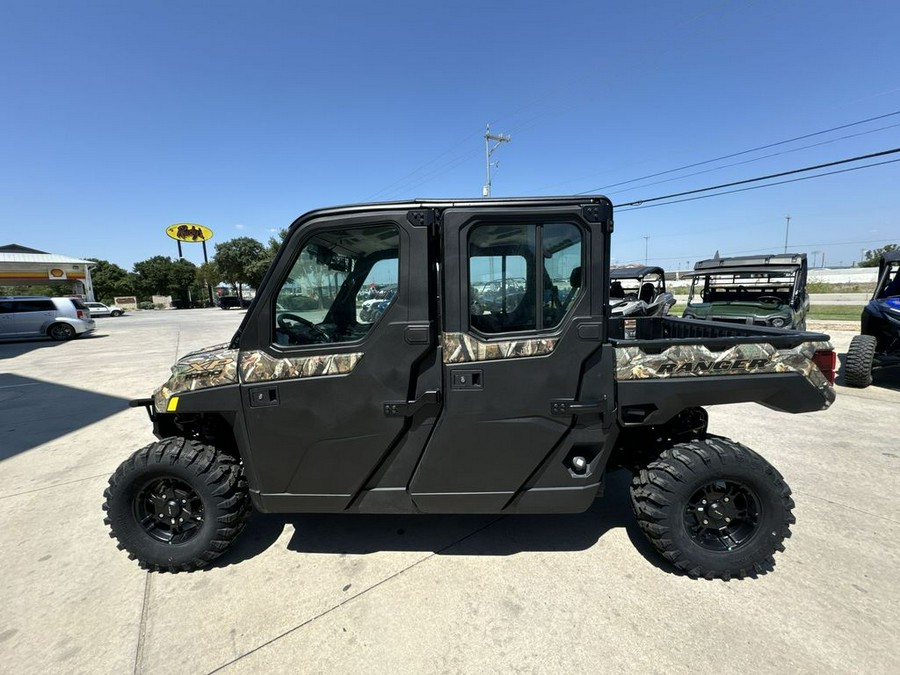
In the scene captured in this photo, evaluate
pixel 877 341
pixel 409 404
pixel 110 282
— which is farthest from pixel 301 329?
pixel 110 282

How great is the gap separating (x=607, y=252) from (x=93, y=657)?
3.43 metres

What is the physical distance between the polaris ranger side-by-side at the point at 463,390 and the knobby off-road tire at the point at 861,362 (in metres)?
5.39

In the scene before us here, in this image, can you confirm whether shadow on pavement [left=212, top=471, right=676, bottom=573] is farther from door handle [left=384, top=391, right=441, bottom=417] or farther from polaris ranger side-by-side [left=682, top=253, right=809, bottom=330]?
polaris ranger side-by-side [left=682, top=253, right=809, bottom=330]

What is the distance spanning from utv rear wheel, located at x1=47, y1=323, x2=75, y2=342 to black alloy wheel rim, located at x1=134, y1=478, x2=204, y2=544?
19.2 m

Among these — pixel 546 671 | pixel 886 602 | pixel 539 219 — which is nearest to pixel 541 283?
pixel 539 219

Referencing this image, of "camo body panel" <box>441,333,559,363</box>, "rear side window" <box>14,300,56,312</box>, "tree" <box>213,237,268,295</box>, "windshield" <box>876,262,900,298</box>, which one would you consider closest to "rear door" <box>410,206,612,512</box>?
"camo body panel" <box>441,333,559,363</box>

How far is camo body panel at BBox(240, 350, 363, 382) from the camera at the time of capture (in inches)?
88.5

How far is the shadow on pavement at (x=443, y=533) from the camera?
2686 mm

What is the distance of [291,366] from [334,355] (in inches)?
10.6

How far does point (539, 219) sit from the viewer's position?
2193 millimetres

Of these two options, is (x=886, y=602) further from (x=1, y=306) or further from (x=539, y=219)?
(x=1, y=306)

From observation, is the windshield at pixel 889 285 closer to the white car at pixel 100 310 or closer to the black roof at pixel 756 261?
the black roof at pixel 756 261

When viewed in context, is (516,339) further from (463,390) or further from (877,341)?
(877,341)

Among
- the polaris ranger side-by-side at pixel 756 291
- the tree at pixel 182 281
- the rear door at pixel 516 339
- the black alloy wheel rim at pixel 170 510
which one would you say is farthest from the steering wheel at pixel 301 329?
the tree at pixel 182 281
